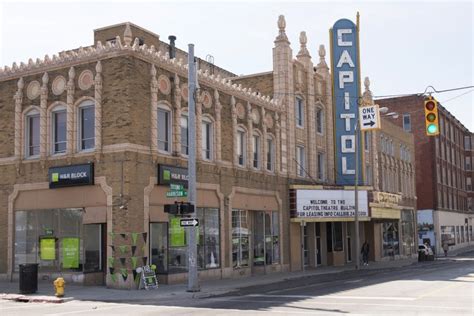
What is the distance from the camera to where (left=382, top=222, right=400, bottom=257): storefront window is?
49.0 m

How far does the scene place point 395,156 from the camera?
175ft

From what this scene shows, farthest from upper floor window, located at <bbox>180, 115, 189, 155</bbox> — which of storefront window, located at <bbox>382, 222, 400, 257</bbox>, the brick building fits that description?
the brick building

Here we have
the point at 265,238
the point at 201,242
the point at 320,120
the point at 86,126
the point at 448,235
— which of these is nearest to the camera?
the point at 86,126

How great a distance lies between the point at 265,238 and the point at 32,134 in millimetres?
13501

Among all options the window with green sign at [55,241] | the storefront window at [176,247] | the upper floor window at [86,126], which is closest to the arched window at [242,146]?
the storefront window at [176,247]

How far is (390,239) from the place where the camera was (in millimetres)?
50281

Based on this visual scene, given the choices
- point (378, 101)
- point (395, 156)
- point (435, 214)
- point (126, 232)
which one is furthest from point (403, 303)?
point (378, 101)

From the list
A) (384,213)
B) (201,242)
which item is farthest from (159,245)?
(384,213)

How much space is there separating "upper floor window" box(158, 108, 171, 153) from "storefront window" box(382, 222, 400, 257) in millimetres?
28082

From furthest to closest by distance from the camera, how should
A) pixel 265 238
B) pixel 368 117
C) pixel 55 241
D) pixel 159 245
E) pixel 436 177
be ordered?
1. pixel 436 177
2. pixel 368 117
3. pixel 265 238
4. pixel 55 241
5. pixel 159 245

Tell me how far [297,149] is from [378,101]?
151 ft

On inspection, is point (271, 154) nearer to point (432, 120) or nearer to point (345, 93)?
point (345, 93)

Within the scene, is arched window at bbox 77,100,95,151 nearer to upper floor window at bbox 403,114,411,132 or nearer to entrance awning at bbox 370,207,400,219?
entrance awning at bbox 370,207,400,219

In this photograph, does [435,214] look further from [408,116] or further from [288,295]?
[288,295]
